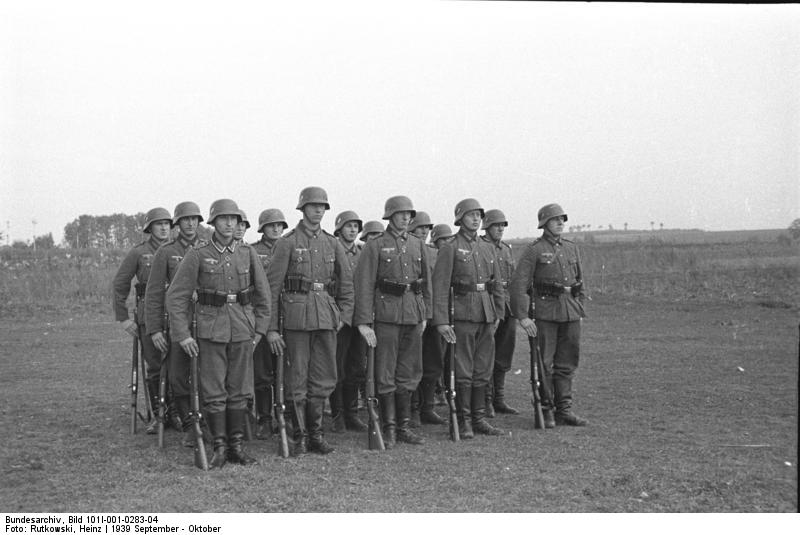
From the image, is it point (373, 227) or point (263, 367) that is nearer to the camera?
point (263, 367)

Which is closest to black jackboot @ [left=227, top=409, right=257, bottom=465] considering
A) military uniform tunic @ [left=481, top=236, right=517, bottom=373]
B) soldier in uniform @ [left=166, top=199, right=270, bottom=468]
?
soldier in uniform @ [left=166, top=199, right=270, bottom=468]

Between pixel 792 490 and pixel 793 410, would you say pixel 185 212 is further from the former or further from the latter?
pixel 793 410

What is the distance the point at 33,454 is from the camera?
22.1ft

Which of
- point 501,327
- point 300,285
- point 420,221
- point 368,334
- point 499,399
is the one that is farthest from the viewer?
point 420,221

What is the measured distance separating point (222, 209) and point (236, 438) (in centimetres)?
201

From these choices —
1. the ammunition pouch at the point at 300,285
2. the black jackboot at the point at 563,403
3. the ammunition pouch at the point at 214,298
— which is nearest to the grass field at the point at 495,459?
the black jackboot at the point at 563,403

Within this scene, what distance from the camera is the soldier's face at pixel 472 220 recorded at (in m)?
7.72

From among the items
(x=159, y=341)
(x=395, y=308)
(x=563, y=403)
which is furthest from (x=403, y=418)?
(x=159, y=341)

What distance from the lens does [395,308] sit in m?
7.23

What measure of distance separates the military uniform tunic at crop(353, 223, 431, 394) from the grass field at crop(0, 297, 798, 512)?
Answer: 0.78 metres

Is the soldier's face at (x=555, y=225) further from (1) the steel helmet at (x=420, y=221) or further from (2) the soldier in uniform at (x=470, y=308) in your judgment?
(1) the steel helmet at (x=420, y=221)

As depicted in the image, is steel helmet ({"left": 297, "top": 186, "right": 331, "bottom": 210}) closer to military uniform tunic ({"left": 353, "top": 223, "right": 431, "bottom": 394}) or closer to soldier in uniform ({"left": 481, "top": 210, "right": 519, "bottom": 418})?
military uniform tunic ({"left": 353, "top": 223, "right": 431, "bottom": 394})

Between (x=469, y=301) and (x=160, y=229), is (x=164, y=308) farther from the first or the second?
(x=469, y=301)

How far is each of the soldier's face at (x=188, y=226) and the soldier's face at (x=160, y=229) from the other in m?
0.60
